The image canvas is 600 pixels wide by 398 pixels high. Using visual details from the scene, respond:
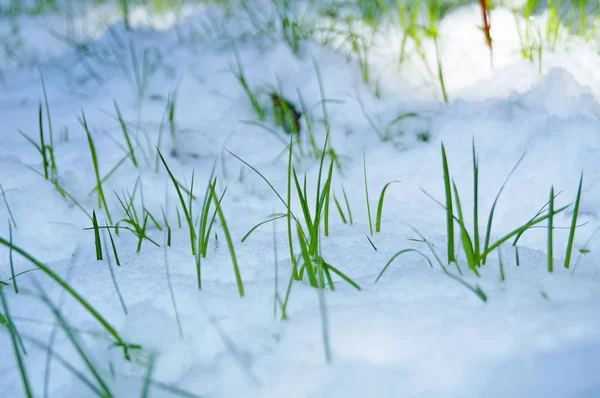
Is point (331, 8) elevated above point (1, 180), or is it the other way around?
point (331, 8)

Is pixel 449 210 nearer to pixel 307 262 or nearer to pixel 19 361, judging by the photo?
pixel 307 262

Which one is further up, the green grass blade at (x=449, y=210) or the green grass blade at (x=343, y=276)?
the green grass blade at (x=449, y=210)

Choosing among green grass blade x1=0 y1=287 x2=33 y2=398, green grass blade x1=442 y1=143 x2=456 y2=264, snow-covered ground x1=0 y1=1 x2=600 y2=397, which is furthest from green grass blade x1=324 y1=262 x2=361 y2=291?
green grass blade x1=0 y1=287 x2=33 y2=398

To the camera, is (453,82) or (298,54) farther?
(298,54)

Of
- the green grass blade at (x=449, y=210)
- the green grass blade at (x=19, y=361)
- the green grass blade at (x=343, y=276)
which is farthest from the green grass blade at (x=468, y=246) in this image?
the green grass blade at (x=19, y=361)

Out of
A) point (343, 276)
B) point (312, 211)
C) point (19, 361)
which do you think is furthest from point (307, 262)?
point (312, 211)

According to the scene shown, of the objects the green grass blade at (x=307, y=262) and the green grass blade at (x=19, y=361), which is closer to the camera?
the green grass blade at (x=19, y=361)

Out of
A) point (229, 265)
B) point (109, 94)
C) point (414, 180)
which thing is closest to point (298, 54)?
point (109, 94)

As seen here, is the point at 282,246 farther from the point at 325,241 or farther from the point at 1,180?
the point at 1,180

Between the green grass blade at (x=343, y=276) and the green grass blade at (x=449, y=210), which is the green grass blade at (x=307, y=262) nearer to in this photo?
the green grass blade at (x=343, y=276)
